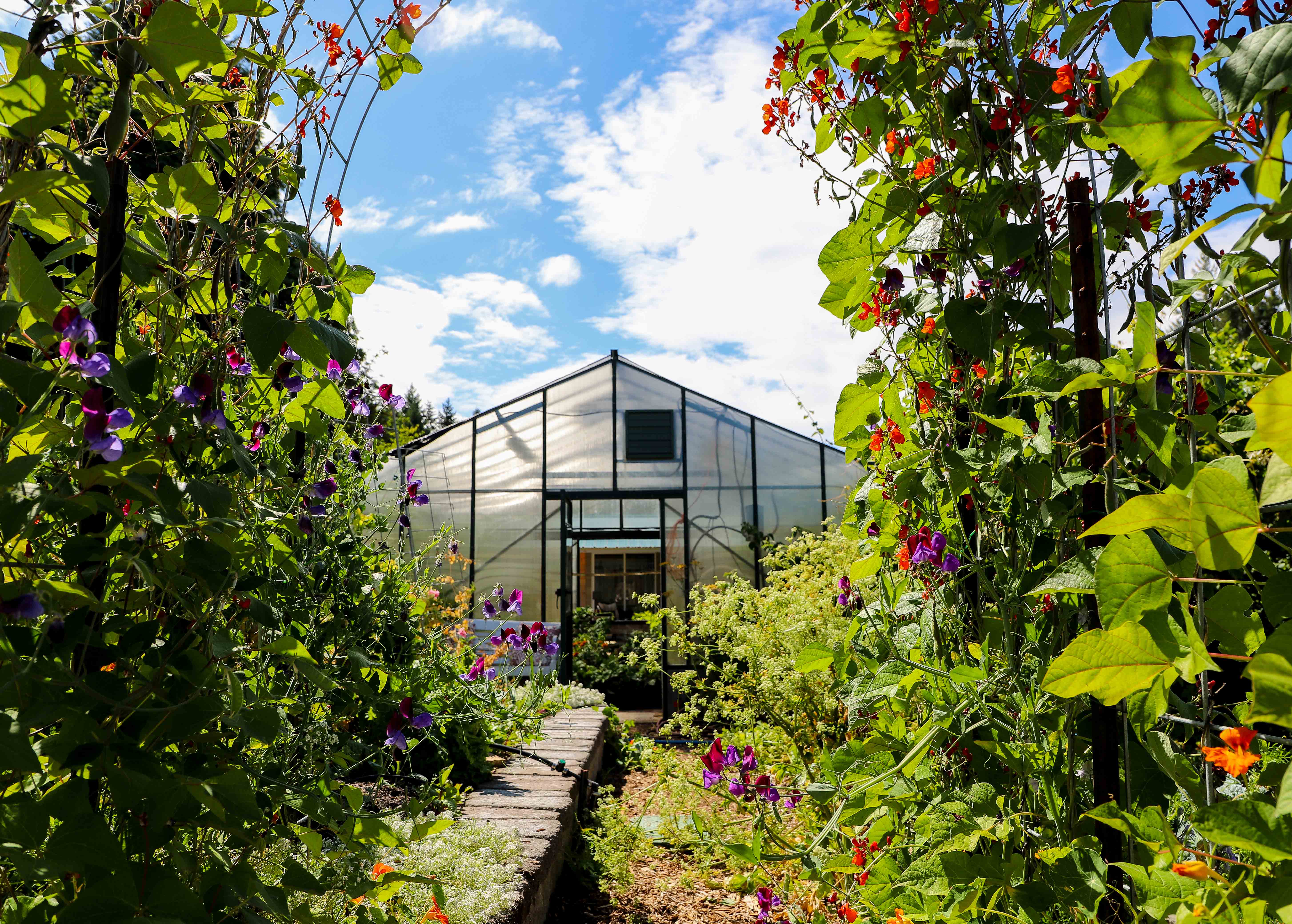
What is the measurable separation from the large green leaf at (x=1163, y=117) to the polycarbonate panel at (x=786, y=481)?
6.95 metres

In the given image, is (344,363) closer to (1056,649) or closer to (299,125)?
(299,125)

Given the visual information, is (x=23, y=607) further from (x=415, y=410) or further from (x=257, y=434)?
(x=415, y=410)

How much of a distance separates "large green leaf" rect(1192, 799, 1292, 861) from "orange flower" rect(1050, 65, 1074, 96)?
74 cm

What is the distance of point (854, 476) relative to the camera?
7.34 m

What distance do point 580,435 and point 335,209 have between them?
6504 millimetres

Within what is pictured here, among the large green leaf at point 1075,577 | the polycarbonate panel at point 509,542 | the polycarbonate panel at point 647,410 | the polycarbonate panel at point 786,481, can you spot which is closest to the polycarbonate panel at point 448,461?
the polycarbonate panel at point 509,542

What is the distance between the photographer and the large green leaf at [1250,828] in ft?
1.54

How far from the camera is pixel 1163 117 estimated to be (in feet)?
1.61

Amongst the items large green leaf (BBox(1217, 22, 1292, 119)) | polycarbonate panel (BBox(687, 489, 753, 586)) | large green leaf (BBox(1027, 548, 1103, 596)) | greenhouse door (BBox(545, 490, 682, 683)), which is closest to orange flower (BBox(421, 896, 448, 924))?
large green leaf (BBox(1027, 548, 1103, 596))

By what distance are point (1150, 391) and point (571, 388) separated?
7112 millimetres

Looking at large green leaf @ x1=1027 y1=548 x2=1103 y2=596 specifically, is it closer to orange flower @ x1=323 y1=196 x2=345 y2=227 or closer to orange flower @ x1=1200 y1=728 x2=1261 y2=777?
orange flower @ x1=1200 y1=728 x2=1261 y2=777

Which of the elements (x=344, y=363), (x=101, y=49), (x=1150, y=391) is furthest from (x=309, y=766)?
(x=1150, y=391)

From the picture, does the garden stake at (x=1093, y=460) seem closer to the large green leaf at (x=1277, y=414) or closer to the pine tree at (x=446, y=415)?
the large green leaf at (x=1277, y=414)

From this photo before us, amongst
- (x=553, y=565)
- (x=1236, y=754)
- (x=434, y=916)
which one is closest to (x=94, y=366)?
(x=1236, y=754)
